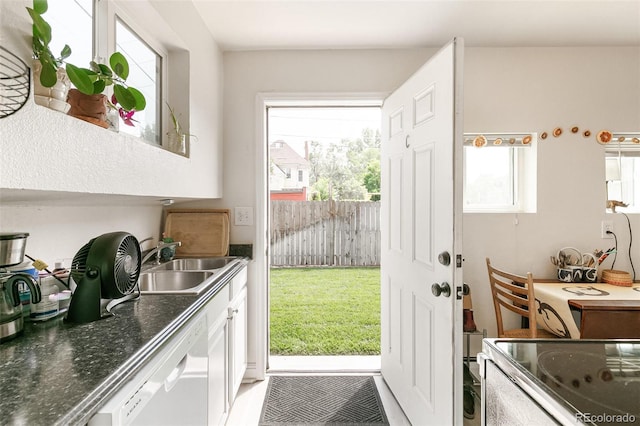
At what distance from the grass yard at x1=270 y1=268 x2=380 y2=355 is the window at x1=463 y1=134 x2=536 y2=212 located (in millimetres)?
1571

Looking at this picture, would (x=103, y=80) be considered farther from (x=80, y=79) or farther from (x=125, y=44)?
(x=125, y=44)

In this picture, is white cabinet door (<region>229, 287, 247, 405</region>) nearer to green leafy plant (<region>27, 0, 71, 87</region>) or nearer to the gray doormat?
the gray doormat

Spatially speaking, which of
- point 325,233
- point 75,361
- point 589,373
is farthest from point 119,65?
point 325,233

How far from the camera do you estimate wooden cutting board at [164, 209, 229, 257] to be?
2.20 metres

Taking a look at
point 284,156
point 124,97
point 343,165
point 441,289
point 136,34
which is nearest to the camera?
point 124,97

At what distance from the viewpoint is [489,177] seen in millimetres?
2438

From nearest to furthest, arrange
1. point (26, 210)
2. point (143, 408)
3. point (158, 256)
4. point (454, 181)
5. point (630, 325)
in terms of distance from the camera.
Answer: point (143, 408)
point (26, 210)
point (454, 181)
point (630, 325)
point (158, 256)

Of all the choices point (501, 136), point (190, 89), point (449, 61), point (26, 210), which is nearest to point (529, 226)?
point (501, 136)

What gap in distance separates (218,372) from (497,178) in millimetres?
2313

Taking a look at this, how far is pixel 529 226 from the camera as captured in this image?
7.56ft

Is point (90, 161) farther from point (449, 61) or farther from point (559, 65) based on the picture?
point (559, 65)

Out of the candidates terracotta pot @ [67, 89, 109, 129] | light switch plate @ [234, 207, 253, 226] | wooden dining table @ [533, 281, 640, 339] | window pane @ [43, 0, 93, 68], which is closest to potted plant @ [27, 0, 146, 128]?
A: terracotta pot @ [67, 89, 109, 129]

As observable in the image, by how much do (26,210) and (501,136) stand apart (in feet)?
8.89

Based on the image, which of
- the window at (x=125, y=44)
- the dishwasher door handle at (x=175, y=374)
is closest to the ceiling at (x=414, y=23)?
the window at (x=125, y=44)
